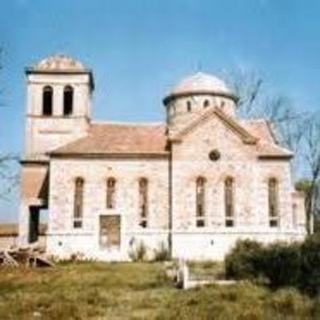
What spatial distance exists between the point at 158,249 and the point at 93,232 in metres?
3.97

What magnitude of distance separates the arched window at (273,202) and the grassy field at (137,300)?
16.6 m

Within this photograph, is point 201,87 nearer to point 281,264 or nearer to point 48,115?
point 48,115

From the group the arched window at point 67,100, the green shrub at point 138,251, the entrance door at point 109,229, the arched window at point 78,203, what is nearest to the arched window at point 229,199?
the green shrub at point 138,251

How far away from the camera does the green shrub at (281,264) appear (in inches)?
981

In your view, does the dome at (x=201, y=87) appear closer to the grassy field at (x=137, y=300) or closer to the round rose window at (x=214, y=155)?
the round rose window at (x=214, y=155)

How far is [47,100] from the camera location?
48.8m

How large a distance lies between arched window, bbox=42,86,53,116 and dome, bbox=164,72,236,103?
327 inches

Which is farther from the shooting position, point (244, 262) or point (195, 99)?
point (195, 99)

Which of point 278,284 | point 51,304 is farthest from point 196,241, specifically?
point 51,304

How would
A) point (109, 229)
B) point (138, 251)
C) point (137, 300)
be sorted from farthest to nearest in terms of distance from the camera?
point (109, 229) → point (138, 251) → point (137, 300)

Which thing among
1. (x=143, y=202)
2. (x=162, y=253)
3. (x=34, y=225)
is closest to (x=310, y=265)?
(x=162, y=253)

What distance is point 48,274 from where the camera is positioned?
104ft

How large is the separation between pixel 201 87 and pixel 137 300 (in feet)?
101

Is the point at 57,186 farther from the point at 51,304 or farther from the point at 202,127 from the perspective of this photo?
the point at 51,304
